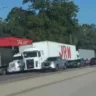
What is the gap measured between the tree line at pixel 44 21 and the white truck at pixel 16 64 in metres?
38.4

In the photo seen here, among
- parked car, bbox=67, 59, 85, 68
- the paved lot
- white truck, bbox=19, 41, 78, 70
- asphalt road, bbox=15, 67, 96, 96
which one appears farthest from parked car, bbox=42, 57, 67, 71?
asphalt road, bbox=15, 67, 96, 96

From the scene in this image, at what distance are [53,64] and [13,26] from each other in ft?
157

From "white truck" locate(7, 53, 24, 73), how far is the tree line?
126 ft

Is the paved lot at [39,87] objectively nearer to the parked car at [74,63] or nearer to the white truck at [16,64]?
the white truck at [16,64]

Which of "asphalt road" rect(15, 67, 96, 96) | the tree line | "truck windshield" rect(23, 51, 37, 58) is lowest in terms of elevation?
"asphalt road" rect(15, 67, 96, 96)

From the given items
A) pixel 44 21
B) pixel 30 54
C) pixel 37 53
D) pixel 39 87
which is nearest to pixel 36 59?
pixel 37 53

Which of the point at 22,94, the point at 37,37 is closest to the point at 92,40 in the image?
the point at 37,37

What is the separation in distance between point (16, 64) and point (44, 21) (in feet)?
150

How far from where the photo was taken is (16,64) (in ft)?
176

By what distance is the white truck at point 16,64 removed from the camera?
53156mm

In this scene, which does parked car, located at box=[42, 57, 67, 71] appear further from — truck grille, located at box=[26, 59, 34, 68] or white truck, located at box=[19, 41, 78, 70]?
truck grille, located at box=[26, 59, 34, 68]

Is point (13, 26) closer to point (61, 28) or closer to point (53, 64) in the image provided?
point (61, 28)

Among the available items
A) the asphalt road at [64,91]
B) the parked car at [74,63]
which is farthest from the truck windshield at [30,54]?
the asphalt road at [64,91]

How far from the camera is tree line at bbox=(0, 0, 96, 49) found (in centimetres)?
9694
